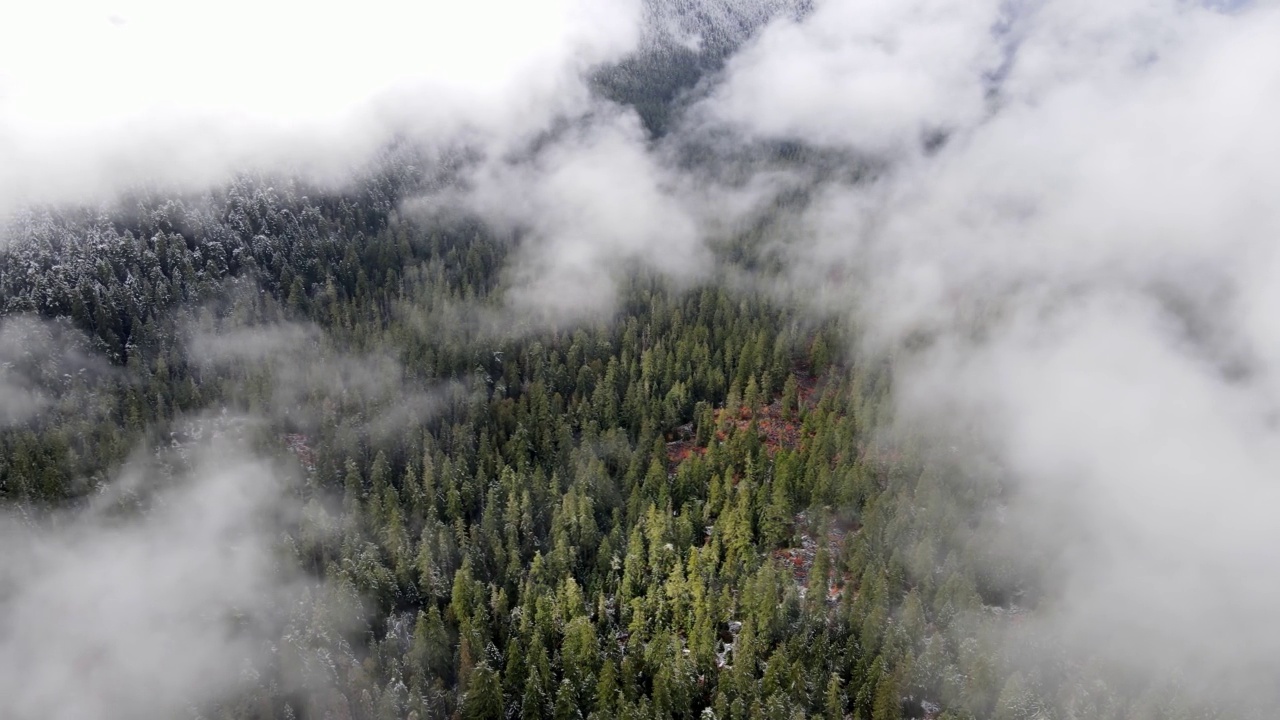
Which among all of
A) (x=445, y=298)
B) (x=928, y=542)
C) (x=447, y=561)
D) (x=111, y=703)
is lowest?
(x=111, y=703)

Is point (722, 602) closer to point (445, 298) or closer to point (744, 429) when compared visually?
point (744, 429)

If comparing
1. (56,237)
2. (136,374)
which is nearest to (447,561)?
(136,374)

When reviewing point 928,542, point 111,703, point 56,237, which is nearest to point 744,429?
point 928,542

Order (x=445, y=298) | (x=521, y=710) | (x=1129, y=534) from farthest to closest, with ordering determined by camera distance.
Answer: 1. (x=445, y=298)
2. (x=1129, y=534)
3. (x=521, y=710)

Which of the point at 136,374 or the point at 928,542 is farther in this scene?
the point at 136,374

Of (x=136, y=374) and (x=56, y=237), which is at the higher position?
(x=56, y=237)

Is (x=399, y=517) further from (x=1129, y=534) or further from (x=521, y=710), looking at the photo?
(x=1129, y=534)

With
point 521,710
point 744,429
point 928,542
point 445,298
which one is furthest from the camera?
point 445,298
